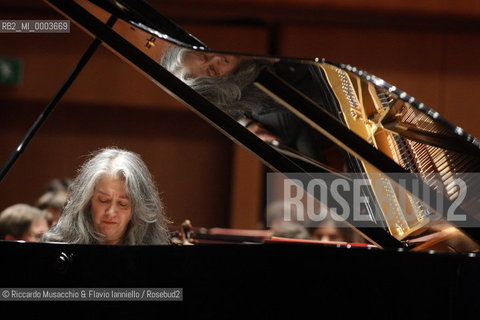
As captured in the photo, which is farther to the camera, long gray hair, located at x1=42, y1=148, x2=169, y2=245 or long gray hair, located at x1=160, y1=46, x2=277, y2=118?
long gray hair, located at x1=42, y1=148, x2=169, y2=245

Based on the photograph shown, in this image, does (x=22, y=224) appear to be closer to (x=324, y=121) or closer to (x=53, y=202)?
(x=53, y=202)

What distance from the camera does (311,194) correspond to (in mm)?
2049

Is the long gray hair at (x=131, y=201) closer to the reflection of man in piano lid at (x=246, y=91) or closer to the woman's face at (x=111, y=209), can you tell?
the woman's face at (x=111, y=209)

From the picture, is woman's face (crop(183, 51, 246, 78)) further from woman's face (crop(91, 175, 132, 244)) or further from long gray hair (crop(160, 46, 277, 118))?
woman's face (crop(91, 175, 132, 244))

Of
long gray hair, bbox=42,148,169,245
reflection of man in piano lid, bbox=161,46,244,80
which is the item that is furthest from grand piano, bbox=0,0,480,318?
long gray hair, bbox=42,148,169,245

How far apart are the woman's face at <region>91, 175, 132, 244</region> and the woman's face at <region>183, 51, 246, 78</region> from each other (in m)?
0.44

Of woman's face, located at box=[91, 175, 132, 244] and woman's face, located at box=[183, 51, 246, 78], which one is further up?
woman's face, located at box=[183, 51, 246, 78]

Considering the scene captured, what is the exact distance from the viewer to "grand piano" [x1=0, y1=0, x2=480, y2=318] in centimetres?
164

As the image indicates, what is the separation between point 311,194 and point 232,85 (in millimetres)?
396

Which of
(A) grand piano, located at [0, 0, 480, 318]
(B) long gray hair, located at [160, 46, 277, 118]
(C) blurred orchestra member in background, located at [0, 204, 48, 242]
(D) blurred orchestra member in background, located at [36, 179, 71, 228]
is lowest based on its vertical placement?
(A) grand piano, located at [0, 0, 480, 318]

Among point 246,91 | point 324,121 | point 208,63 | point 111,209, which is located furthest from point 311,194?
point 111,209

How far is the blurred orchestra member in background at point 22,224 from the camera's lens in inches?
122

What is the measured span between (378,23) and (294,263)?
3.80 m

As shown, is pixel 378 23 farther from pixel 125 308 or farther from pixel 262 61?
pixel 125 308
